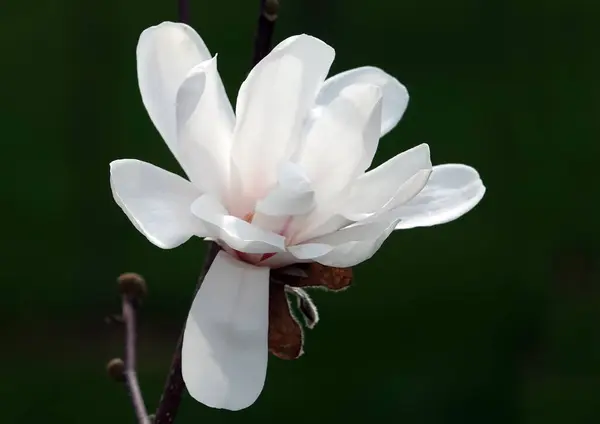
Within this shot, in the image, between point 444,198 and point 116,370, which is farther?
point 116,370

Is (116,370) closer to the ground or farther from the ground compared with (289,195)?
closer to the ground

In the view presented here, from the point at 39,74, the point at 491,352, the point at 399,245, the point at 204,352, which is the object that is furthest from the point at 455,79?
the point at 204,352

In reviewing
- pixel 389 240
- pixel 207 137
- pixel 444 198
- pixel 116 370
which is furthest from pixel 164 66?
pixel 389 240

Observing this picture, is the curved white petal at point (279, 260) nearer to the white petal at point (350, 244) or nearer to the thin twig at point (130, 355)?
the white petal at point (350, 244)

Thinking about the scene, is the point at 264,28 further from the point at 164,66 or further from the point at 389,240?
the point at 389,240

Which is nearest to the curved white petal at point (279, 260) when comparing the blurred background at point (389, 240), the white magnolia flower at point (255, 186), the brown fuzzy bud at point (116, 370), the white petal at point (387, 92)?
the white magnolia flower at point (255, 186)

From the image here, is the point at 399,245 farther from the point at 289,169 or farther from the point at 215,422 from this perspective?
the point at 289,169
